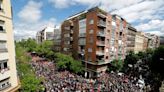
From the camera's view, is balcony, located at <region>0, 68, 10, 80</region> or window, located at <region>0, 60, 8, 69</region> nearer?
balcony, located at <region>0, 68, 10, 80</region>

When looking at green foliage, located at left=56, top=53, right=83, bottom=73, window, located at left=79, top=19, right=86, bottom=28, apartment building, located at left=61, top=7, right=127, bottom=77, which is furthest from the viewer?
window, located at left=79, top=19, right=86, bottom=28

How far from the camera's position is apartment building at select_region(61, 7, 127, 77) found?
128 feet

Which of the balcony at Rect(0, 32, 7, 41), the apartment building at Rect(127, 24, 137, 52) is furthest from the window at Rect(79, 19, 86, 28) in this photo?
the balcony at Rect(0, 32, 7, 41)

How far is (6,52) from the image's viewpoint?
13680mm

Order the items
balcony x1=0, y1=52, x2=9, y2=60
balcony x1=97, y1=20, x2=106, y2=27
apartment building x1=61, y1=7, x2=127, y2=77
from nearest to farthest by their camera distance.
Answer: balcony x1=0, y1=52, x2=9, y2=60 < balcony x1=97, y1=20, x2=106, y2=27 < apartment building x1=61, y1=7, x2=127, y2=77

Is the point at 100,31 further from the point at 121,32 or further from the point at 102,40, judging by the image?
the point at 121,32

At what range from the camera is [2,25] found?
13219 millimetres

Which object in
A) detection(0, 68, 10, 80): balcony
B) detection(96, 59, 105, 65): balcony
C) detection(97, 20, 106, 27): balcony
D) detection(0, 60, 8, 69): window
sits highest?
detection(97, 20, 106, 27): balcony

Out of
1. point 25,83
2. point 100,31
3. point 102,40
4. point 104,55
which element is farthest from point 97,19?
point 25,83

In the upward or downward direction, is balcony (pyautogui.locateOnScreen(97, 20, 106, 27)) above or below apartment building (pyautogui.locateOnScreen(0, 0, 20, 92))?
above

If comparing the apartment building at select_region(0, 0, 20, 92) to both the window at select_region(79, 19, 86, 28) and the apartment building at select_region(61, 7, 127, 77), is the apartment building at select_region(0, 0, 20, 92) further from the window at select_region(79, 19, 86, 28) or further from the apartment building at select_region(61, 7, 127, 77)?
the window at select_region(79, 19, 86, 28)

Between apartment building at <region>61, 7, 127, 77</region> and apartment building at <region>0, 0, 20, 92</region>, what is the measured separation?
2584 cm

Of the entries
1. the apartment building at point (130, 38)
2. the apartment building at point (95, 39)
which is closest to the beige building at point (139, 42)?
the apartment building at point (130, 38)

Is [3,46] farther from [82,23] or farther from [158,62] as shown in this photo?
[158,62]
